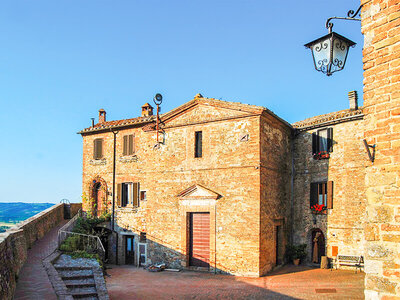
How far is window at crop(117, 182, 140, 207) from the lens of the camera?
19947mm

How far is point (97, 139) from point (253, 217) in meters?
11.7

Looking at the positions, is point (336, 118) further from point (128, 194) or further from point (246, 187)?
point (128, 194)

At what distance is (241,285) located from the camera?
13.3 metres

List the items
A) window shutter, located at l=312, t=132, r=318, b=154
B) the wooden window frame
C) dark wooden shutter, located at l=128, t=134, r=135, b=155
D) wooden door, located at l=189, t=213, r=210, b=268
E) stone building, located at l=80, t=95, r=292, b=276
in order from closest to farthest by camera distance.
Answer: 1. stone building, located at l=80, t=95, r=292, b=276
2. wooden door, located at l=189, t=213, r=210, b=268
3. window shutter, located at l=312, t=132, r=318, b=154
4. dark wooden shutter, located at l=128, t=134, r=135, b=155
5. the wooden window frame

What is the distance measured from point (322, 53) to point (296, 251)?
13310 mm

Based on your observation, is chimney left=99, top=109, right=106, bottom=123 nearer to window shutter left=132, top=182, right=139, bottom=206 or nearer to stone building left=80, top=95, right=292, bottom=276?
stone building left=80, top=95, right=292, bottom=276

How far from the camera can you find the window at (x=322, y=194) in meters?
16.6

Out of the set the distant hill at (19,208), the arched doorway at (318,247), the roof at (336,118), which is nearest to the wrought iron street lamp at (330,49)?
the roof at (336,118)

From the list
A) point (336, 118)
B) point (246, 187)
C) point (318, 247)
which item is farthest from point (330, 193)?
point (246, 187)

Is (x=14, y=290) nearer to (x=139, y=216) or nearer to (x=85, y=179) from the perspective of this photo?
(x=139, y=216)

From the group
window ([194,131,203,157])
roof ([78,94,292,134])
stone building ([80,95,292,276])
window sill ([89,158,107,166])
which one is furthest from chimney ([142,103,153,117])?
window ([194,131,203,157])

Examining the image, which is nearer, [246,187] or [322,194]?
[246,187]

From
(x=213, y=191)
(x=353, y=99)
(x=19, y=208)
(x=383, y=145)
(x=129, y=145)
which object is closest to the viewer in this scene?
(x=383, y=145)

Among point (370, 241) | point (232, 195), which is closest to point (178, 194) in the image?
point (232, 195)
